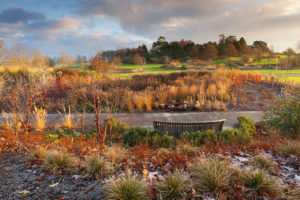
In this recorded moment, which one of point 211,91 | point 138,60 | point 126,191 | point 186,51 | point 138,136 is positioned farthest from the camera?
point 186,51

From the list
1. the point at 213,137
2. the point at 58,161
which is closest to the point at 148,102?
the point at 213,137

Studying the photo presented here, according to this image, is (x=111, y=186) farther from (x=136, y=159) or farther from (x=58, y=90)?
(x=58, y=90)

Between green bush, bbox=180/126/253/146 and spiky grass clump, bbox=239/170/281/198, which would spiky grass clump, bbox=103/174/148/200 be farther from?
green bush, bbox=180/126/253/146

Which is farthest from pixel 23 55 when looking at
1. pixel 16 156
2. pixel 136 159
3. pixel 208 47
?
pixel 208 47

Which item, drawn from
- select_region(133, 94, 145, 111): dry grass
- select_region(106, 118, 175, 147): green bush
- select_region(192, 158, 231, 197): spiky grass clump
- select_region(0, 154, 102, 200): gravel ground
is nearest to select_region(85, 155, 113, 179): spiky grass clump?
select_region(0, 154, 102, 200): gravel ground

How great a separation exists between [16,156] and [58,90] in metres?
10.1

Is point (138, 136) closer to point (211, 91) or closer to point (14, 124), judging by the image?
point (14, 124)

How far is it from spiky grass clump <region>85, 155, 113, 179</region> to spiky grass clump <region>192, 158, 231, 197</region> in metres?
1.25

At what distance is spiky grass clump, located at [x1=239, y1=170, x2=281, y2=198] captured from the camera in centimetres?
254

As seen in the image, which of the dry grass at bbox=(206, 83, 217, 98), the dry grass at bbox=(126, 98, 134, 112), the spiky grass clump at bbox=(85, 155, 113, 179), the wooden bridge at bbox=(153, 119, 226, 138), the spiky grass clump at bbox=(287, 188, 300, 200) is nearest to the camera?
the spiky grass clump at bbox=(287, 188, 300, 200)

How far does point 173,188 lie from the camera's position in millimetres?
2451

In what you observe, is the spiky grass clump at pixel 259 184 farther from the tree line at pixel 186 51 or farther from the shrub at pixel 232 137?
the tree line at pixel 186 51

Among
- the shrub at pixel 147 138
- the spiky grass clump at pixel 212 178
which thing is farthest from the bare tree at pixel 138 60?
the spiky grass clump at pixel 212 178

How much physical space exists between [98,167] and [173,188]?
1.21 metres
